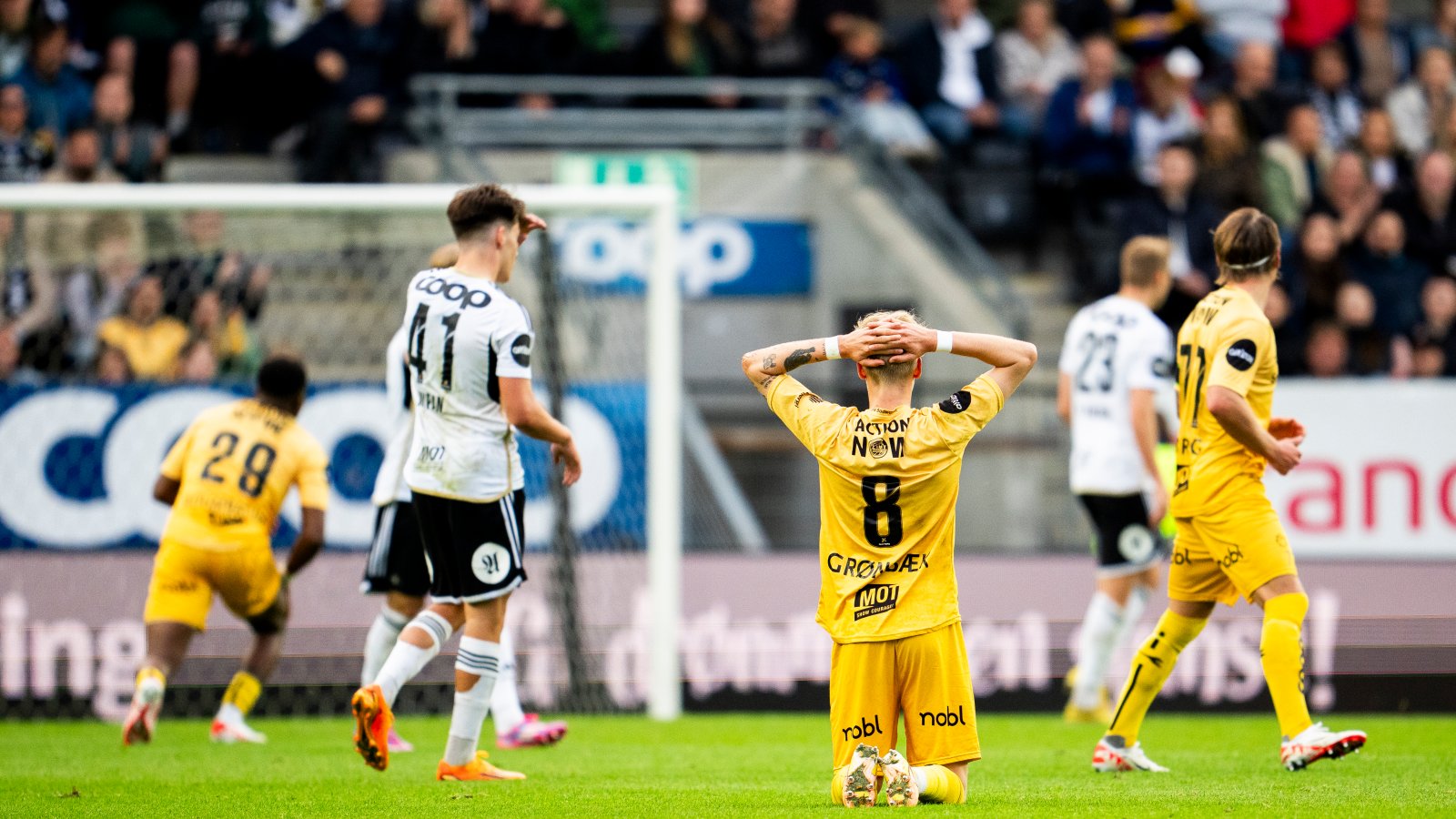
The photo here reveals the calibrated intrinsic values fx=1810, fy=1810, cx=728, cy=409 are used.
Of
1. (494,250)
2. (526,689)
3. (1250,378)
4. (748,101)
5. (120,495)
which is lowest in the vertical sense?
(526,689)

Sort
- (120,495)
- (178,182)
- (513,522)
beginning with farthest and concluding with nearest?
(178,182) → (120,495) → (513,522)

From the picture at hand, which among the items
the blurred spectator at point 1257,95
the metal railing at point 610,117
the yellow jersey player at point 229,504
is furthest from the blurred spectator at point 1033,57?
the yellow jersey player at point 229,504

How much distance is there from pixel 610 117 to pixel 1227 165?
4.78 m

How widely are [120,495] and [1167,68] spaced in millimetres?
8956

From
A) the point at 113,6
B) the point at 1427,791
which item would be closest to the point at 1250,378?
the point at 1427,791

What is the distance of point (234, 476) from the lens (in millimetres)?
8453

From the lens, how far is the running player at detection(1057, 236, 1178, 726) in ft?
28.7

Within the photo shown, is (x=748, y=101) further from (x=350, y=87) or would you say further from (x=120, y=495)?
(x=120, y=495)

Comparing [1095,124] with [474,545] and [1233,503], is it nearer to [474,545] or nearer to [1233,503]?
[1233,503]

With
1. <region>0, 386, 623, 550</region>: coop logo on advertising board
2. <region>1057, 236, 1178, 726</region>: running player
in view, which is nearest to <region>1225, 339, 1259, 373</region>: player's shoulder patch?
<region>1057, 236, 1178, 726</region>: running player

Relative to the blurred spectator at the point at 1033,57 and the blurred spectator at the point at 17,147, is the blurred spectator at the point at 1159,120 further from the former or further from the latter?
the blurred spectator at the point at 17,147

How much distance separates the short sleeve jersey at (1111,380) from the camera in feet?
28.7

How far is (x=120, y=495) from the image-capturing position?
10539 mm

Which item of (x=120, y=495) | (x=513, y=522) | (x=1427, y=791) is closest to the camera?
(x=1427, y=791)
